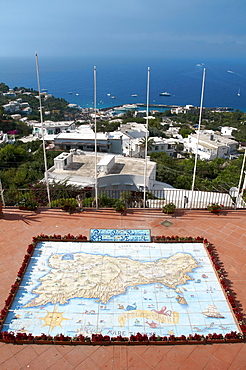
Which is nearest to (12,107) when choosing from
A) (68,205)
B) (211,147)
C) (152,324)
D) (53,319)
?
(211,147)

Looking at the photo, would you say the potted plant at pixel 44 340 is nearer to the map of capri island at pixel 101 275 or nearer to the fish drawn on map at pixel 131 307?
the map of capri island at pixel 101 275

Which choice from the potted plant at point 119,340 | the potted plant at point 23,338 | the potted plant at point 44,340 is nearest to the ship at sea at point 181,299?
the potted plant at point 119,340

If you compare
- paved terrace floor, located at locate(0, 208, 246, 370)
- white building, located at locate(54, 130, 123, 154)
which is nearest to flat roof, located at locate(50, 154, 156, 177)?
paved terrace floor, located at locate(0, 208, 246, 370)

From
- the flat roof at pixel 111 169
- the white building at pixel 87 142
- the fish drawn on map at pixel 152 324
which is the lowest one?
the white building at pixel 87 142

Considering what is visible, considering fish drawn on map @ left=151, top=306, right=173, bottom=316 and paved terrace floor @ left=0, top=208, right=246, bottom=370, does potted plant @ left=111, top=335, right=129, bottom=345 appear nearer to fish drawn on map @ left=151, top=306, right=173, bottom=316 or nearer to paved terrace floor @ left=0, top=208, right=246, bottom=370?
paved terrace floor @ left=0, top=208, right=246, bottom=370

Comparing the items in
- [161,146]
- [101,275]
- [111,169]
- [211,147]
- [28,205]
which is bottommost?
[211,147]

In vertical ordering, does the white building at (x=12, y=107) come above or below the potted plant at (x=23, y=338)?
below

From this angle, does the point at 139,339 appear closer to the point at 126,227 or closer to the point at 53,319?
the point at 53,319
